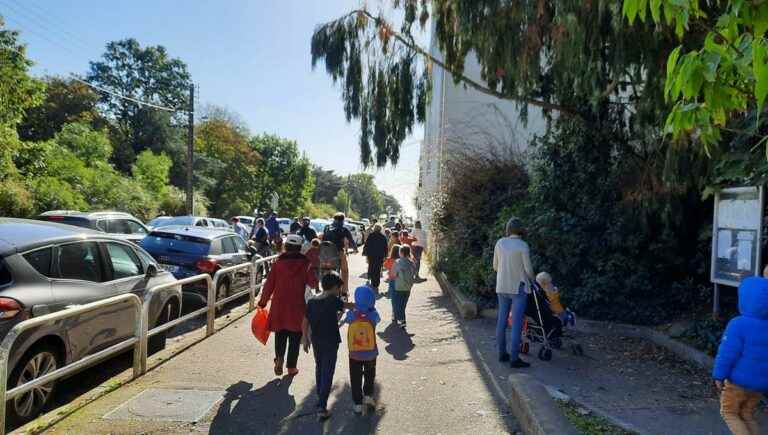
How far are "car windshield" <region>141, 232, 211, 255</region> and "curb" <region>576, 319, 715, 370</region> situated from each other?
643cm

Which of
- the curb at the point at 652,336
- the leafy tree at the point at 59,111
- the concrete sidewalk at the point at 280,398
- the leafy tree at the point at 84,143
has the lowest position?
the concrete sidewalk at the point at 280,398

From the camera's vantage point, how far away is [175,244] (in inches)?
396

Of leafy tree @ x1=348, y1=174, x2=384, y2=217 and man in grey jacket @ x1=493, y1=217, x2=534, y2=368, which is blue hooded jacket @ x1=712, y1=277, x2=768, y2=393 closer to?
man in grey jacket @ x1=493, y1=217, x2=534, y2=368

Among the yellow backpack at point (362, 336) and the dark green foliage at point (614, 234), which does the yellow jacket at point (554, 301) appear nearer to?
the dark green foliage at point (614, 234)

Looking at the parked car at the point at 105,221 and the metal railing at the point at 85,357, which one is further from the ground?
the parked car at the point at 105,221

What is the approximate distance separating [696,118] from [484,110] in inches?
691

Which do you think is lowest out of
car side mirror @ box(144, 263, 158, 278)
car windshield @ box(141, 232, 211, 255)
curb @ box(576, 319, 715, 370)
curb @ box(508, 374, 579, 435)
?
curb @ box(576, 319, 715, 370)

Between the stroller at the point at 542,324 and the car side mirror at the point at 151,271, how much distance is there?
15.4 feet

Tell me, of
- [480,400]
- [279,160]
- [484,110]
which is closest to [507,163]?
[484,110]

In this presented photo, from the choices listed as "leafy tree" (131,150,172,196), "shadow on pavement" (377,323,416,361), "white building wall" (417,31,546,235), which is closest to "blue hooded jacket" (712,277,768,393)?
"shadow on pavement" (377,323,416,361)

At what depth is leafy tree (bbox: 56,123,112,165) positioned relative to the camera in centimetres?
3294

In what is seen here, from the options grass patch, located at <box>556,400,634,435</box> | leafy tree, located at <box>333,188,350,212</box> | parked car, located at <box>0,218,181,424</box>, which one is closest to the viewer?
grass patch, located at <box>556,400,634,435</box>

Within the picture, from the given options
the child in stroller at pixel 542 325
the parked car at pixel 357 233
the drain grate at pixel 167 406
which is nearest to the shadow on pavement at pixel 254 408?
the drain grate at pixel 167 406

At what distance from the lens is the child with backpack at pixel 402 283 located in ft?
30.0
